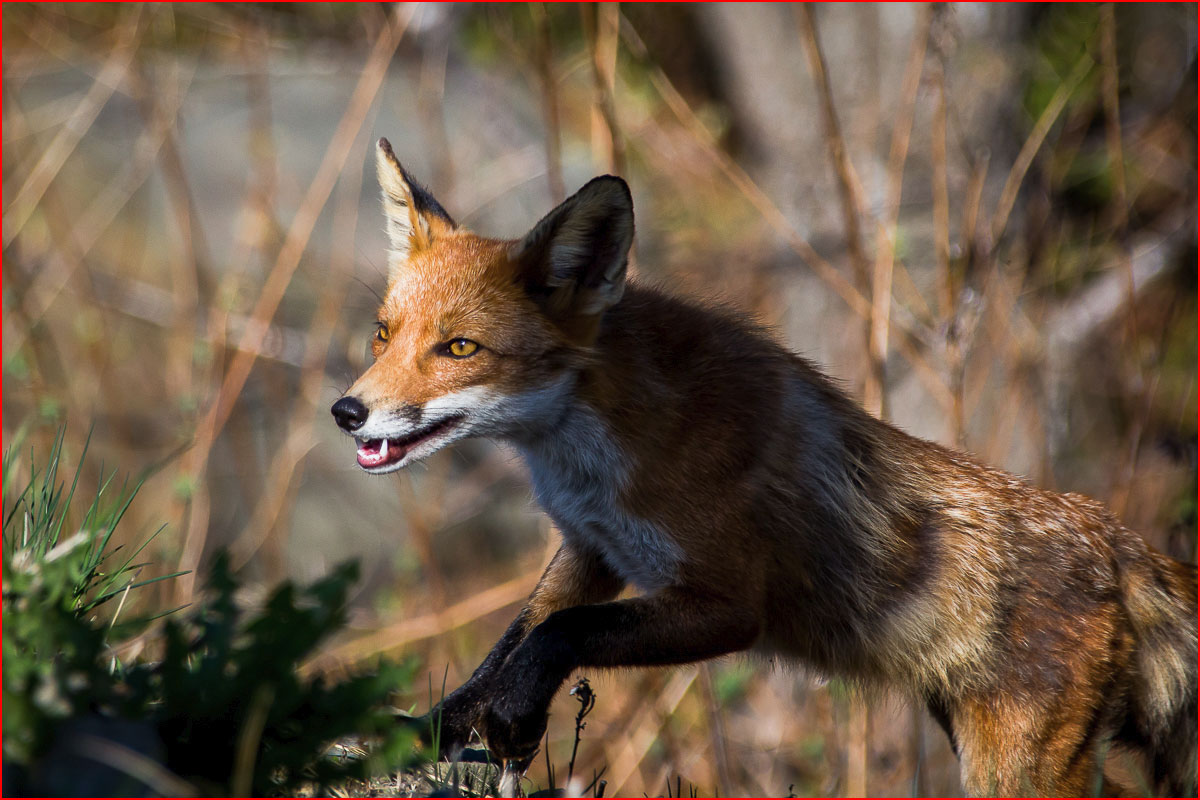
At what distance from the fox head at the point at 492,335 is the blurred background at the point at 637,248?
1.38 meters

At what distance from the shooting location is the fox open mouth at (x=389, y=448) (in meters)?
2.87

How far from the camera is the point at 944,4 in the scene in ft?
14.0

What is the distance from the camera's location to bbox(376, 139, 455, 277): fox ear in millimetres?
3508

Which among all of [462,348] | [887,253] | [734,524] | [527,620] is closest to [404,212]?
[462,348]

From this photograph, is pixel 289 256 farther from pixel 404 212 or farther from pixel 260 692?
pixel 260 692

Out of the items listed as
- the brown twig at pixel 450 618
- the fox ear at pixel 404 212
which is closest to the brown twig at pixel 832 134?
the fox ear at pixel 404 212

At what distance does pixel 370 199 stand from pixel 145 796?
774cm

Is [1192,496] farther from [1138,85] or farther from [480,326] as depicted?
[480,326]

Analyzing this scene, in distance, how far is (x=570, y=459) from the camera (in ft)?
10.3

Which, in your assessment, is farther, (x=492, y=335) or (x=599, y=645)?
(x=492, y=335)

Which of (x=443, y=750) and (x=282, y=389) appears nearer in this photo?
(x=443, y=750)

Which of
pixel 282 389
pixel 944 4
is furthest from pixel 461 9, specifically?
pixel 944 4

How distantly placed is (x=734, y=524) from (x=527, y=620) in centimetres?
77

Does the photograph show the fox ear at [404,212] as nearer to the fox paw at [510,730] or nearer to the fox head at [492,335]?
the fox head at [492,335]
